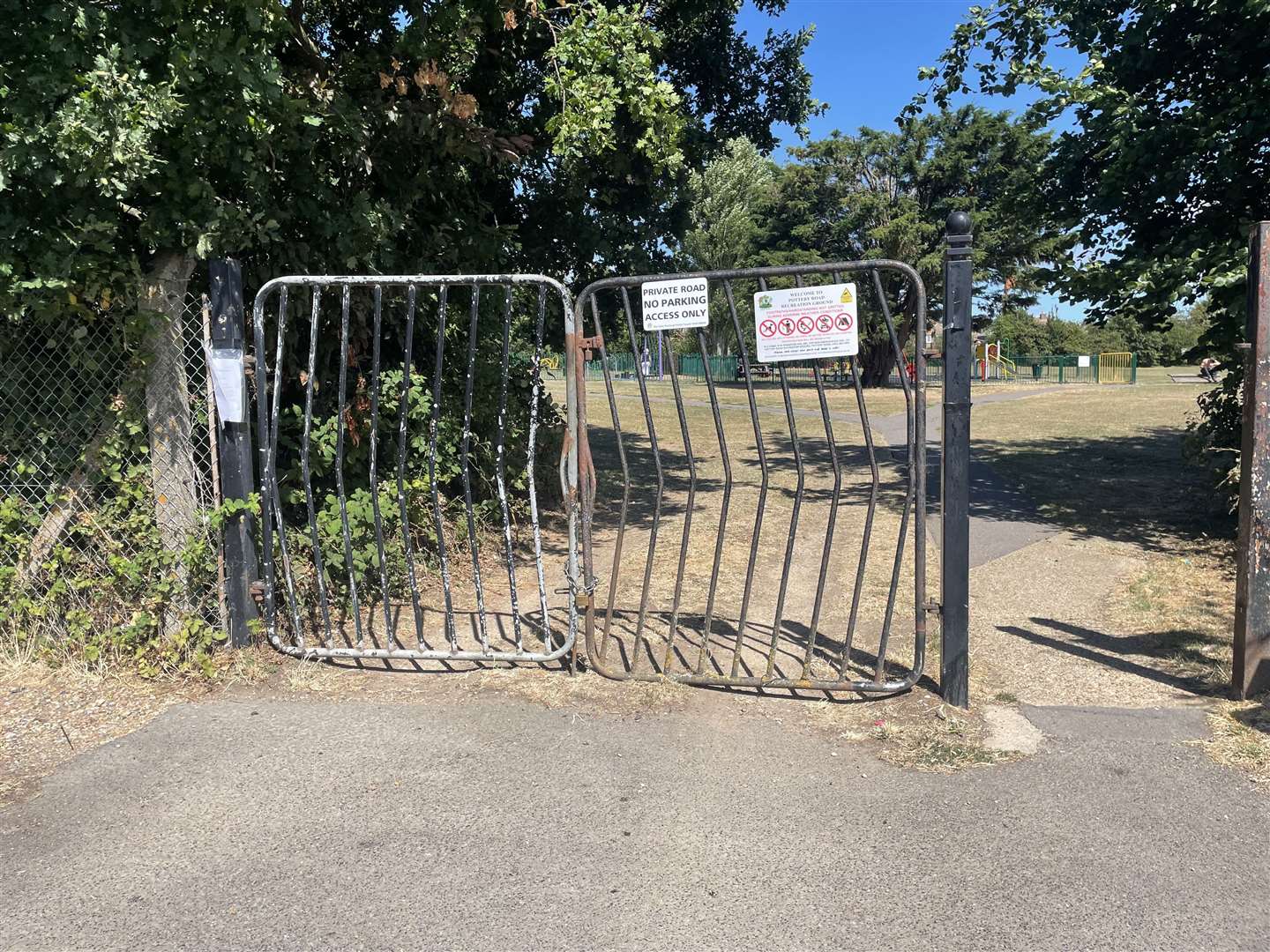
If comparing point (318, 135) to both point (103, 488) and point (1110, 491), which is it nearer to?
point (103, 488)

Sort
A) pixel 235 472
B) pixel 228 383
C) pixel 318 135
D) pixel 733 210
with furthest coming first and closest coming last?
pixel 733 210
pixel 318 135
pixel 235 472
pixel 228 383

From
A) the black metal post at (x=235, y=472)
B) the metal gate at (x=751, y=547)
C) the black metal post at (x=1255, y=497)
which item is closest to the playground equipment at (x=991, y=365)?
the metal gate at (x=751, y=547)

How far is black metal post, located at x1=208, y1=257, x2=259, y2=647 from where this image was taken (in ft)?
15.4

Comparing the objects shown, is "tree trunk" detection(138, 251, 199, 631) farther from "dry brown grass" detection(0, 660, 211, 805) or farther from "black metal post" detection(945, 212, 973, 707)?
"black metal post" detection(945, 212, 973, 707)

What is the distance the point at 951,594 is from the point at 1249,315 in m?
1.79

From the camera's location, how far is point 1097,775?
3.66m

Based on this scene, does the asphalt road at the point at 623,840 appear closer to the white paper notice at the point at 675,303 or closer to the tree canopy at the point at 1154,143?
the white paper notice at the point at 675,303

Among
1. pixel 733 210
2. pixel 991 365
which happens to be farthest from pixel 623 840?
pixel 991 365

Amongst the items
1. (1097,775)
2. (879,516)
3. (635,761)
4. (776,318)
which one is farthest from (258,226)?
(879,516)

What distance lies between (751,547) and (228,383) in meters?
3.06

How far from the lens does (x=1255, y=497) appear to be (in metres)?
4.19

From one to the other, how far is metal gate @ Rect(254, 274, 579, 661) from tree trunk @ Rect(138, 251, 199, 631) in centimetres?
38

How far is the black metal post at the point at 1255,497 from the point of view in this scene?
404 cm

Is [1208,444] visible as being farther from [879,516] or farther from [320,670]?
[320,670]
